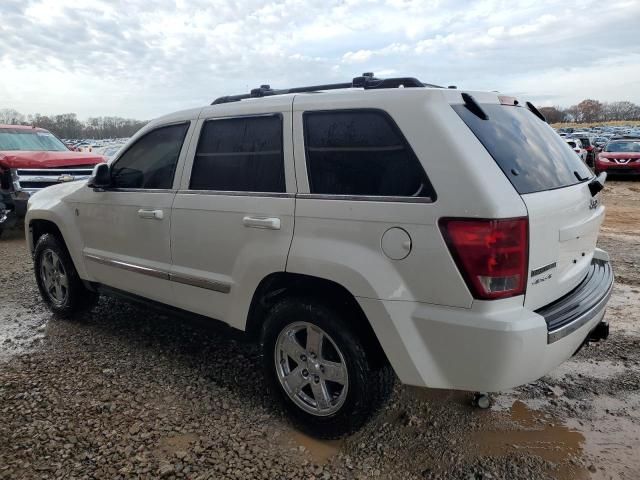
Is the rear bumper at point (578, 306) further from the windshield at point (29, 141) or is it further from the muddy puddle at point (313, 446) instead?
the windshield at point (29, 141)

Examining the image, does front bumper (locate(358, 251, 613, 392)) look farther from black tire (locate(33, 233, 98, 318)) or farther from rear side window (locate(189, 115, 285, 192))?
black tire (locate(33, 233, 98, 318))

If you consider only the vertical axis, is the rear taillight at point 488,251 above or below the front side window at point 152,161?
below

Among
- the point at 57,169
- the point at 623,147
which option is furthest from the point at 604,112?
the point at 57,169

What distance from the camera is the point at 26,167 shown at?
8758 millimetres

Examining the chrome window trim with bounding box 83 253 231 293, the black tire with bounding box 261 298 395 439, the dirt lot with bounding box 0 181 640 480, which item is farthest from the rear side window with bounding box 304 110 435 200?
the dirt lot with bounding box 0 181 640 480

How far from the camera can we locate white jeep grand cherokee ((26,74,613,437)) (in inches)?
89.3

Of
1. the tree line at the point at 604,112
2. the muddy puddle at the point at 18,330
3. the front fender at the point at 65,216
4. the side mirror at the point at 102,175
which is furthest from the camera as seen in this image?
the tree line at the point at 604,112

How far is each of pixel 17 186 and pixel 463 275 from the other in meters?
8.58

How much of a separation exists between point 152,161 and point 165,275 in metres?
0.89

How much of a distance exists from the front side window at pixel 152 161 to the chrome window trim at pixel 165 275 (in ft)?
1.99

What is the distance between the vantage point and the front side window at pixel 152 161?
3.61 m

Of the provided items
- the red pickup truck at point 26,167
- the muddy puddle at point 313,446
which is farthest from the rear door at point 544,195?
the red pickup truck at point 26,167

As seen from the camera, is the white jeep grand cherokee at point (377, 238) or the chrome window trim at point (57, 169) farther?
the chrome window trim at point (57, 169)

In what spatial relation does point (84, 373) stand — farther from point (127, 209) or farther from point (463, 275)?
point (463, 275)
